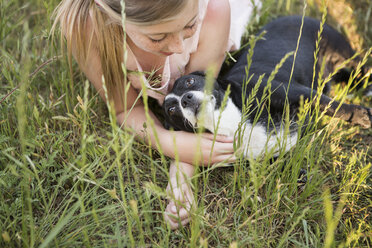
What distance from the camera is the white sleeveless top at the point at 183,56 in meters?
2.00

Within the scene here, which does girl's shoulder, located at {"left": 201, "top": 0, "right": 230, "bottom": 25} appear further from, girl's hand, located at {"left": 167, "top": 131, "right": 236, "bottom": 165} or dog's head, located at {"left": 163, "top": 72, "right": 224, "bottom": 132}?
girl's hand, located at {"left": 167, "top": 131, "right": 236, "bottom": 165}

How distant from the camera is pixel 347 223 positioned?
1.62 m

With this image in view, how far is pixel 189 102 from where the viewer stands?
5.73ft

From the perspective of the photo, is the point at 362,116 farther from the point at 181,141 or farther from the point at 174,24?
the point at 174,24

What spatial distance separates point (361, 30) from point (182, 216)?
2.23m

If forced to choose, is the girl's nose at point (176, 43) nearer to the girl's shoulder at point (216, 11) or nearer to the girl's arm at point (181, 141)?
the girl's arm at point (181, 141)

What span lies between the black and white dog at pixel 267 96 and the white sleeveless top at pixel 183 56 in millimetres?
147

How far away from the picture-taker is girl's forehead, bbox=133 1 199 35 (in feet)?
4.95

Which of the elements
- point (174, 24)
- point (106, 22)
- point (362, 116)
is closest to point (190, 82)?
point (174, 24)

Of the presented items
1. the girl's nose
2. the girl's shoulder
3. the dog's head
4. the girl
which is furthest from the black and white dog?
the girl's shoulder

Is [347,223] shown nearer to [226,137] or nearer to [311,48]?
[226,137]

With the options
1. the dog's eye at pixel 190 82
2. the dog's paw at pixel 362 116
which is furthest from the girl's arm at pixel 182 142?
the dog's paw at pixel 362 116

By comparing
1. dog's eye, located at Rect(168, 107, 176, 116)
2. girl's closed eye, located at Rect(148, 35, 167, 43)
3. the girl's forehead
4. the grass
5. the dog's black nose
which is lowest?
the grass

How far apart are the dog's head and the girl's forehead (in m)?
0.36
